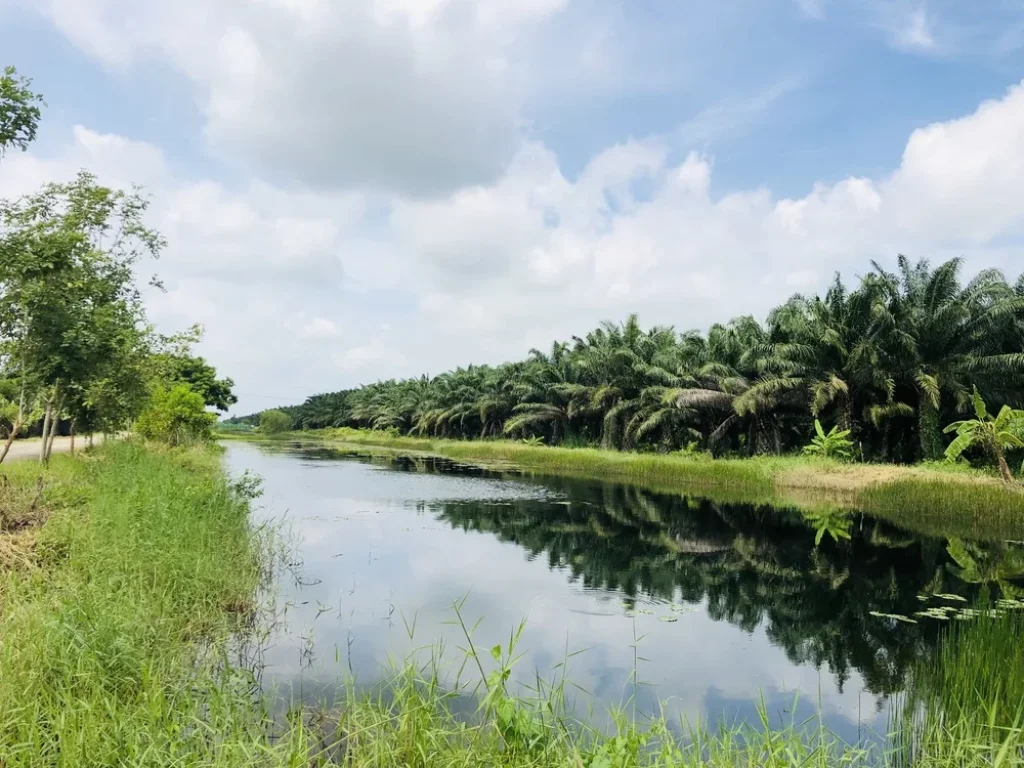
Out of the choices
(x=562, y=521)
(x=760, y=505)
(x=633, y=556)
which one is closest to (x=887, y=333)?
(x=760, y=505)

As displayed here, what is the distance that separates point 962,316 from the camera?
26.7m

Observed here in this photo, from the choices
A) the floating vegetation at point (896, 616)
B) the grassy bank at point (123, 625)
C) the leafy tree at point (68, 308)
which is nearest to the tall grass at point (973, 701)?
the floating vegetation at point (896, 616)

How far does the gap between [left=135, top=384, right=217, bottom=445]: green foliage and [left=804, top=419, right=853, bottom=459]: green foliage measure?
27.6 metres

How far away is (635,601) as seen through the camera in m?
11.4

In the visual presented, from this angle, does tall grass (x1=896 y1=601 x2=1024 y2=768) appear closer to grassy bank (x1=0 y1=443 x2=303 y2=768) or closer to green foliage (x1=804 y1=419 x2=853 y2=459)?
grassy bank (x1=0 y1=443 x2=303 y2=768)

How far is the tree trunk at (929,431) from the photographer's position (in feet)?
90.0

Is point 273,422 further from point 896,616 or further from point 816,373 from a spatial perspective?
point 896,616

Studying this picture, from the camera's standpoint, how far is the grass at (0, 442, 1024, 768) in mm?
4633

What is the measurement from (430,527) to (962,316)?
2212 cm

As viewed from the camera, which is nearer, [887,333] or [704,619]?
[704,619]

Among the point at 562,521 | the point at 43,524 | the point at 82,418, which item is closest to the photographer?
the point at 43,524

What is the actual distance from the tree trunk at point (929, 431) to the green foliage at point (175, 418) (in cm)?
3093

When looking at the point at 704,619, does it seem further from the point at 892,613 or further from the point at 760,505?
the point at 760,505

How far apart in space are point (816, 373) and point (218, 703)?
3026 centimetres
